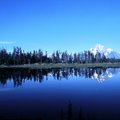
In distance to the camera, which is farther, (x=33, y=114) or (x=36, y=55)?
(x=36, y=55)

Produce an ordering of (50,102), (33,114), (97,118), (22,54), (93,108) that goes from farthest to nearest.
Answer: (22,54) → (50,102) → (93,108) → (33,114) → (97,118)

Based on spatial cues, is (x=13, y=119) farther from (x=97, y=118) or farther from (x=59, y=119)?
(x=97, y=118)

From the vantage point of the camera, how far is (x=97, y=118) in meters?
21.5

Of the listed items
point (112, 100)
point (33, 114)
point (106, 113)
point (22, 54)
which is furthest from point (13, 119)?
point (22, 54)

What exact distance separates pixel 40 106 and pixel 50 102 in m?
2.73

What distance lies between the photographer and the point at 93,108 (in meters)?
25.8

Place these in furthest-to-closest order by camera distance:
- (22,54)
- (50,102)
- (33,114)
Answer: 1. (22,54)
2. (50,102)
3. (33,114)

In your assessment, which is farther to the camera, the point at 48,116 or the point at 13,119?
the point at 48,116

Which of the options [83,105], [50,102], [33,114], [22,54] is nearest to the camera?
[33,114]

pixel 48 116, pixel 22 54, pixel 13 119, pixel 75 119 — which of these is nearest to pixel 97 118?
pixel 75 119

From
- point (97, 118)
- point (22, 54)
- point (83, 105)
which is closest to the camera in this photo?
point (97, 118)

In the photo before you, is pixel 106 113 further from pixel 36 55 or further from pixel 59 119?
pixel 36 55

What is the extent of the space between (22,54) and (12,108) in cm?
15807

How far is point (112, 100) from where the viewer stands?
30.3m
